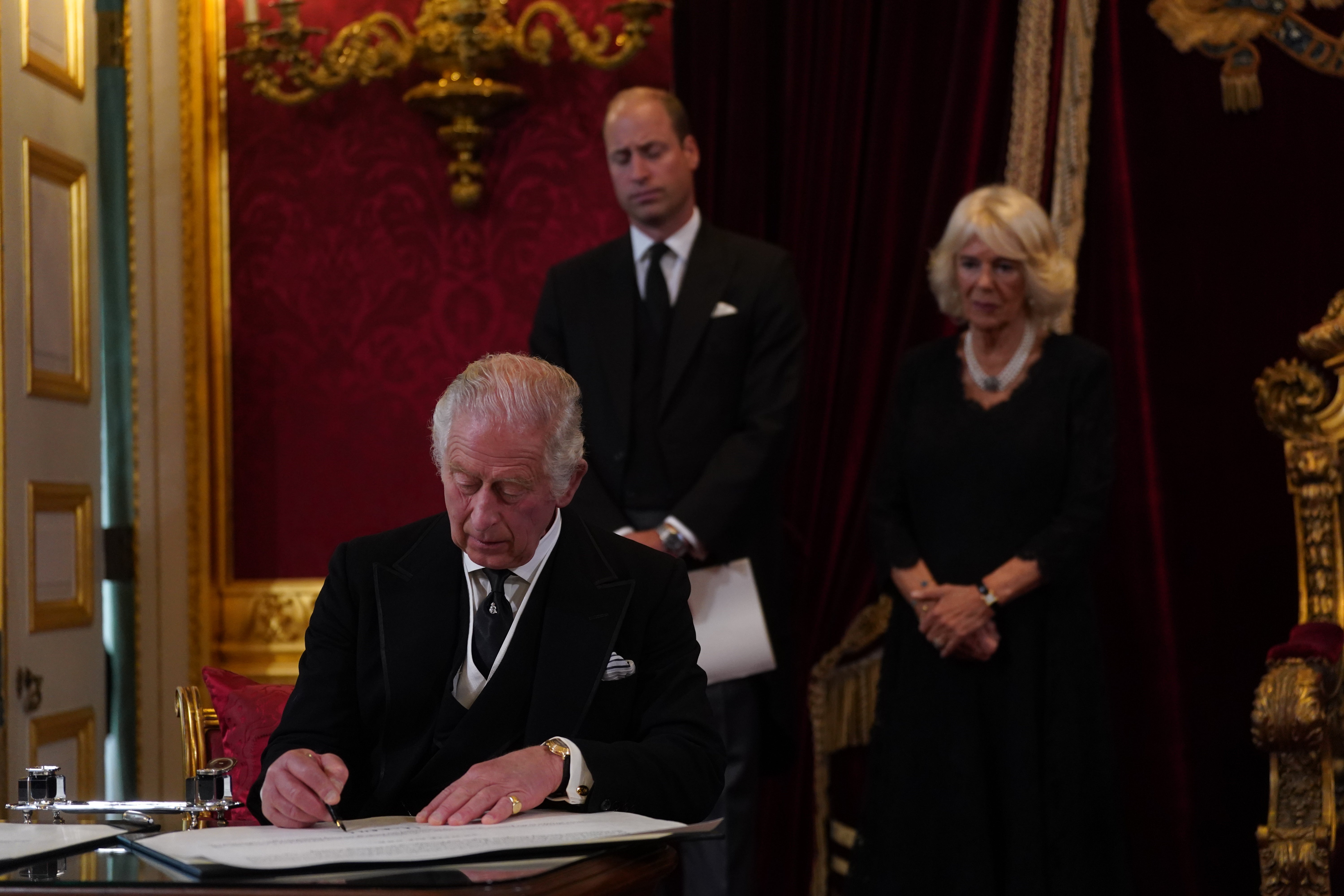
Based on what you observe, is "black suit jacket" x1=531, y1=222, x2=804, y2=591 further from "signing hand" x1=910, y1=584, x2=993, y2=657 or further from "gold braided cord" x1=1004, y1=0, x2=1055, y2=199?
"gold braided cord" x1=1004, y1=0, x2=1055, y2=199

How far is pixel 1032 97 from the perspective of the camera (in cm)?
394

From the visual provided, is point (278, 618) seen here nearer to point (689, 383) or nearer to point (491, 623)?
point (689, 383)

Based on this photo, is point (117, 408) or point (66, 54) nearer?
point (66, 54)

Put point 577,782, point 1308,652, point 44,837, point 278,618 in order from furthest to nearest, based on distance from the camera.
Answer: point 278,618
point 1308,652
point 577,782
point 44,837

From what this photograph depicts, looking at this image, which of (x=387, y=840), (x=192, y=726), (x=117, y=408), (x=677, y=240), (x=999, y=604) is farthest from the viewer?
(x=117, y=408)

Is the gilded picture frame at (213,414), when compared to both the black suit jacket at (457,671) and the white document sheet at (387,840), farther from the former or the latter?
the white document sheet at (387,840)

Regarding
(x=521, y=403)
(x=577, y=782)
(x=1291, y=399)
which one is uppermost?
(x=1291, y=399)

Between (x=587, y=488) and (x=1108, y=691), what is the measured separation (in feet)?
4.57

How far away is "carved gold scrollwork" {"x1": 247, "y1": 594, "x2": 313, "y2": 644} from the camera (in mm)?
4395

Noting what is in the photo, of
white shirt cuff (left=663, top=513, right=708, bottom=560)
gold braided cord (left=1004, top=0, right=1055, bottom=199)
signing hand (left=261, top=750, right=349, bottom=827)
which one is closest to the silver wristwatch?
white shirt cuff (left=663, top=513, right=708, bottom=560)

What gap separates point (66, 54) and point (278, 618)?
1642 millimetres

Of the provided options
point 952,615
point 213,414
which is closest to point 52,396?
point 213,414

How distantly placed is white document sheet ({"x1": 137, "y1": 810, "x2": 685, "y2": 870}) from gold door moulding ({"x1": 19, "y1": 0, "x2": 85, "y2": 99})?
262cm

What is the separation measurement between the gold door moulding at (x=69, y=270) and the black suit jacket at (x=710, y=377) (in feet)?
4.10
